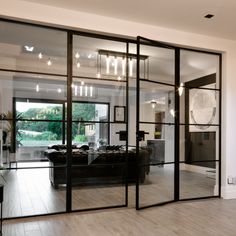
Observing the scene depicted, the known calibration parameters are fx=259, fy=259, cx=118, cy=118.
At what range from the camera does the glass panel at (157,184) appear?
15.0 ft

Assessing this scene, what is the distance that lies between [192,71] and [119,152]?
81.8 inches

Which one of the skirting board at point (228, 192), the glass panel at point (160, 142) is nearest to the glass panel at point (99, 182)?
the glass panel at point (160, 142)

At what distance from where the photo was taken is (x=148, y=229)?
3.29 metres

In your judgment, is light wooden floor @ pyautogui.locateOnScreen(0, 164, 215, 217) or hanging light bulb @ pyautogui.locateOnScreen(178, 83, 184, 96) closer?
light wooden floor @ pyautogui.locateOnScreen(0, 164, 215, 217)

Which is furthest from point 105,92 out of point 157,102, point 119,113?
point 157,102

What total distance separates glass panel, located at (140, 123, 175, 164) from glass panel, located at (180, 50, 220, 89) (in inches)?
38.7

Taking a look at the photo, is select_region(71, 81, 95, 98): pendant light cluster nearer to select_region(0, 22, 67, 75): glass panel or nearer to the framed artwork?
select_region(0, 22, 67, 75): glass panel

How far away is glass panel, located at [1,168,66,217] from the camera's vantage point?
383 centimetres

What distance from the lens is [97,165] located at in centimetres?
464

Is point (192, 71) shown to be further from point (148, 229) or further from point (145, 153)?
point (148, 229)

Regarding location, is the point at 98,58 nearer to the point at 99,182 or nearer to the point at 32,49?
the point at 32,49

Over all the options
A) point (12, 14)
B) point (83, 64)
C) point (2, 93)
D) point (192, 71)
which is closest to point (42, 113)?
point (2, 93)

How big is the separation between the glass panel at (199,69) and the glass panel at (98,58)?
118 cm

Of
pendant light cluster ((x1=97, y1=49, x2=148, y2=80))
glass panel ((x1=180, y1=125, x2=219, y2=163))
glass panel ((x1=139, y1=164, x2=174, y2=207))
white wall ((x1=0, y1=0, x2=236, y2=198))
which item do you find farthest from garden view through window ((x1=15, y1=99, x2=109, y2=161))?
glass panel ((x1=180, y1=125, x2=219, y2=163))
